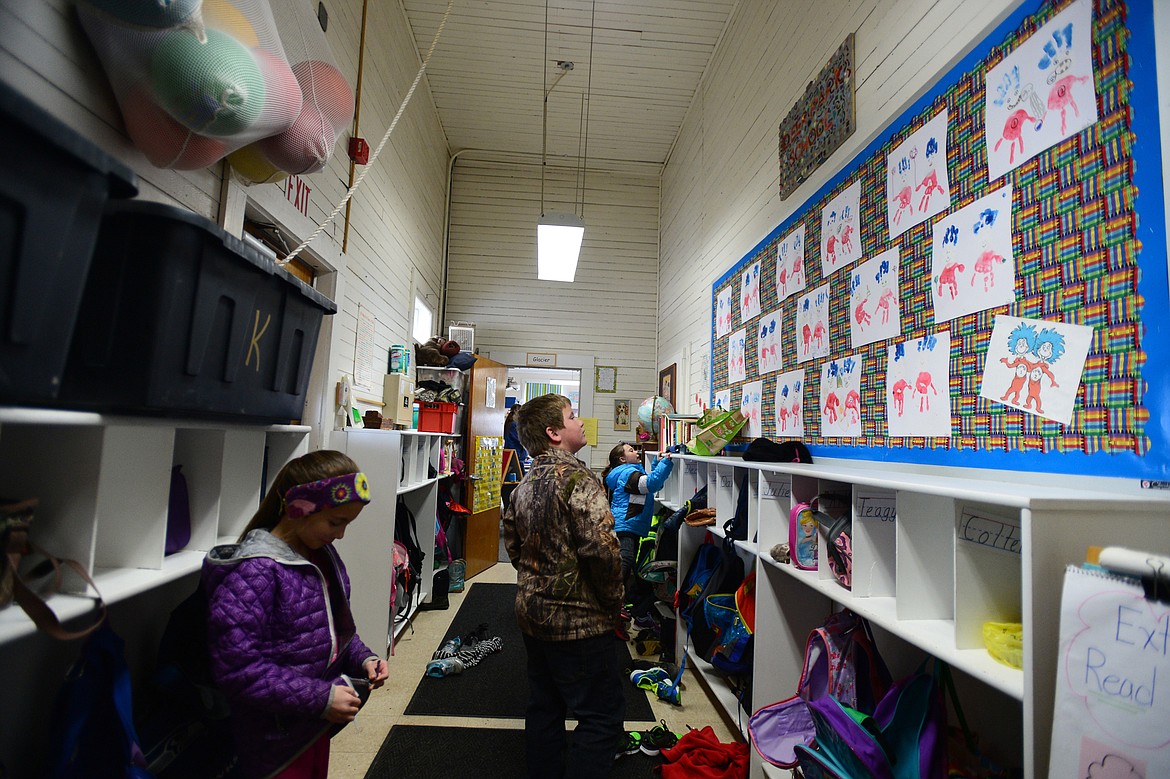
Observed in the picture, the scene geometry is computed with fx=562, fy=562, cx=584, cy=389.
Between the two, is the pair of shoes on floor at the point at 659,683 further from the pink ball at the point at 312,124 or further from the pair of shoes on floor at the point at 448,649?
the pink ball at the point at 312,124

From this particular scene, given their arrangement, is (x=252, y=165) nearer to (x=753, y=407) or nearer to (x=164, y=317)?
(x=164, y=317)

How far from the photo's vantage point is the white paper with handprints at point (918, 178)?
6.15ft

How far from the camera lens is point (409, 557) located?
13.4 feet

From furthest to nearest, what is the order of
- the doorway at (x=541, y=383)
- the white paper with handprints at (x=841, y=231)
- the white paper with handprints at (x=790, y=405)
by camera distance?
the doorway at (x=541, y=383) → the white paper with handprints at (x=790, y=405) → the white paper with handprints at (x=841, y=231)

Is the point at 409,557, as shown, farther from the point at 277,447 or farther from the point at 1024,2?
the point at 1024,2

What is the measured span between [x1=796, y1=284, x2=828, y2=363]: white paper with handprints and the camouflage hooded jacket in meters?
1.33

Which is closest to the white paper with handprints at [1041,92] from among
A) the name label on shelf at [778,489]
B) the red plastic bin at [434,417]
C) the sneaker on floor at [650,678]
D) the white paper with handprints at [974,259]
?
the white paper with handprints at [974,259]

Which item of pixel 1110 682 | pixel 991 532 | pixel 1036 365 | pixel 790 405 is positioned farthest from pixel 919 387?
pixel 1110 682

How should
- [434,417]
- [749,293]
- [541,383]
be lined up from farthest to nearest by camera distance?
[541,383] → [434,417] → [749,293]

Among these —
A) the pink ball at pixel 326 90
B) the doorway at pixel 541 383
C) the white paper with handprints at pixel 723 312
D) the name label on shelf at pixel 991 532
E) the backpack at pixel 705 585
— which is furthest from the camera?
the doorway at pixel 541 383

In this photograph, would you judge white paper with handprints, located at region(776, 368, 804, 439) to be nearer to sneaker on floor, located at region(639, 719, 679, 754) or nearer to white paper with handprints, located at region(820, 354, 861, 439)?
white paper with handprints, located at region(820, 354, 861, 439)

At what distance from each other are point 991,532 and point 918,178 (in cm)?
129

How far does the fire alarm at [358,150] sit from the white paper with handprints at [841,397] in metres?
3.08

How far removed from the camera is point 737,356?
379 centimetres
